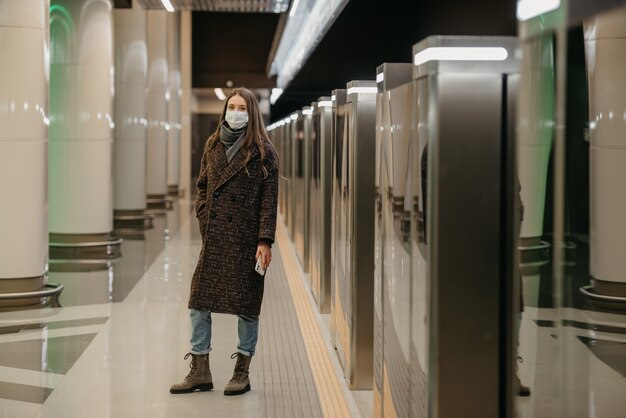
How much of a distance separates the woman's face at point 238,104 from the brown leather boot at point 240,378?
4.42ft

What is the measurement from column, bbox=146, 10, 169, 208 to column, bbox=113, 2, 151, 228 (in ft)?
16.3

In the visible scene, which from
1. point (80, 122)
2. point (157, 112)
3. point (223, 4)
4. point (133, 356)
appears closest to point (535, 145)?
point (133, 356)

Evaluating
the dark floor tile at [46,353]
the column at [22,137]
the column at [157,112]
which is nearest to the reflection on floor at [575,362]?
the dark floor tile at [46,353]

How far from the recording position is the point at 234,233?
521 centimetres

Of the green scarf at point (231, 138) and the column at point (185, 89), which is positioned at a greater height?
the column at point (185, 89)

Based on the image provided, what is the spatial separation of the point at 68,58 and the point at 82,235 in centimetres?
225

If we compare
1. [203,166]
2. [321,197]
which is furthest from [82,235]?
[203,166]

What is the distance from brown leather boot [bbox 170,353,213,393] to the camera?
17.5 feet

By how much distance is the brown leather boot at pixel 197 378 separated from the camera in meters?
5.34

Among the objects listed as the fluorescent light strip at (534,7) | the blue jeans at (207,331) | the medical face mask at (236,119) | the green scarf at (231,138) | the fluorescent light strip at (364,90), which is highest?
the fluorescent light strip at (364,90)

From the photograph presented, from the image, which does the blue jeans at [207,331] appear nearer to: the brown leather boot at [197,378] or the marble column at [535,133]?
the brown leather boot at [197,378]

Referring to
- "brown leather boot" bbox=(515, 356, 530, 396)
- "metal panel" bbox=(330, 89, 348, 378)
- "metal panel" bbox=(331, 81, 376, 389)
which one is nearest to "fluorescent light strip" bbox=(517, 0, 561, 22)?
"brown leather boot" bbox=(515, 356, 530, 396)

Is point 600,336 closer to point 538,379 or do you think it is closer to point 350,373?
point 538,379

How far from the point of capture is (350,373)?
556 cm
